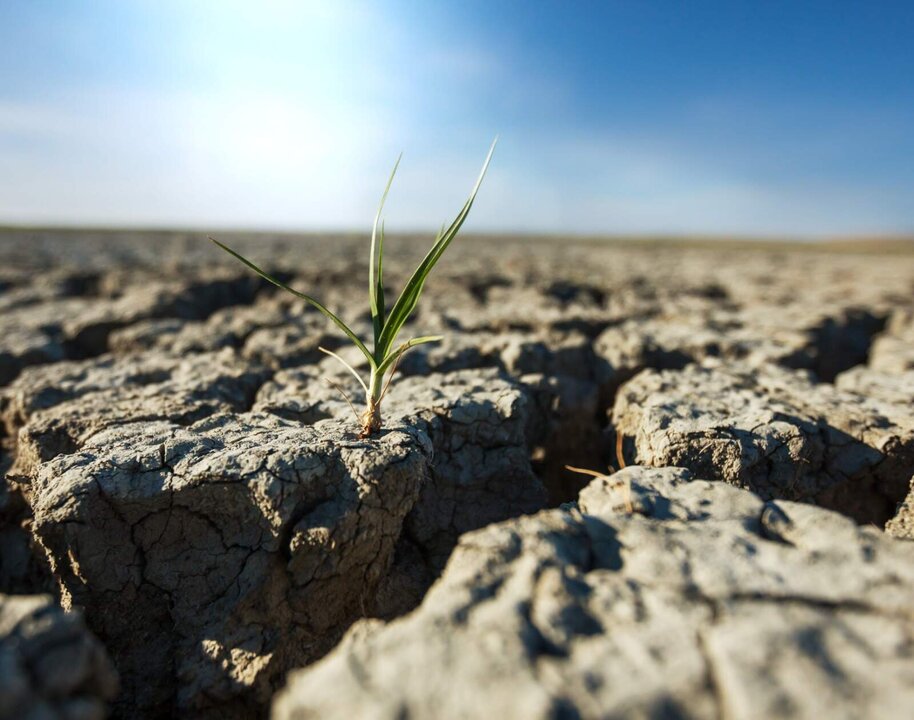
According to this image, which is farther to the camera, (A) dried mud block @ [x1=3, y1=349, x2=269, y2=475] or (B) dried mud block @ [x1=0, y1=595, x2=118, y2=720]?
(A) dried mud block @ [x1=3, y1=349, x2=269, y2=475]

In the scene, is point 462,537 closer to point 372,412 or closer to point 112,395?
point 372,412

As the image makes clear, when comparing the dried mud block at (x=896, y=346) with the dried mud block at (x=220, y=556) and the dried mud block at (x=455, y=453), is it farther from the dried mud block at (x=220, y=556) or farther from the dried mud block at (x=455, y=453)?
the dried mud block at (x=220, y=556)

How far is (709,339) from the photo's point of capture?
11.8 ft

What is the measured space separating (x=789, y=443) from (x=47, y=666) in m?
2.31

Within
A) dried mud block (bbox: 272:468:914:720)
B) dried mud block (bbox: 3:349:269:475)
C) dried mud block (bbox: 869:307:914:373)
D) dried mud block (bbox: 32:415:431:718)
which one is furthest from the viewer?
dried mud block (bbox: 869:307:914:373)

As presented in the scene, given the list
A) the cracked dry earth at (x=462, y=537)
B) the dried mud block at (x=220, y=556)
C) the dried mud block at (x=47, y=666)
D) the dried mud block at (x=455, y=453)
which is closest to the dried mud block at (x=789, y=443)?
the cracked dry earth at (x=462, y=537)

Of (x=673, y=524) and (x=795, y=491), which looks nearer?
(x=673, y=524)

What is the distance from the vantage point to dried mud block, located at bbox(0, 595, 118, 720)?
37.0 inches

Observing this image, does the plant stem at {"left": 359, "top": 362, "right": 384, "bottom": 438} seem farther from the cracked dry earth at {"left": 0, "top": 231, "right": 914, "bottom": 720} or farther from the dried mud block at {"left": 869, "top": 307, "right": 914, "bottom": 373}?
the dried mud block at {"left": 869, "top": 307, "right": 914, "bottom": 373}

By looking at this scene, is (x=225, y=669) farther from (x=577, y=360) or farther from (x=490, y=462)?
(x=577, y=360)

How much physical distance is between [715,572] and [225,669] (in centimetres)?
137

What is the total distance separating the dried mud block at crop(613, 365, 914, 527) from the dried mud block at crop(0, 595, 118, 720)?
69.7 inches

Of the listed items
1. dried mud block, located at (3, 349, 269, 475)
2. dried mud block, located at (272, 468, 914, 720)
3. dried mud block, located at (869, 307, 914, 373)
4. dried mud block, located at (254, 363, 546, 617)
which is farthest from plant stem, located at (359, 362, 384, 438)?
dried mud block, located at (869, 307, 914, 373)

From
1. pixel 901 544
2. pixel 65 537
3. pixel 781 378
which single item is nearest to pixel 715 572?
pixel 901 544
